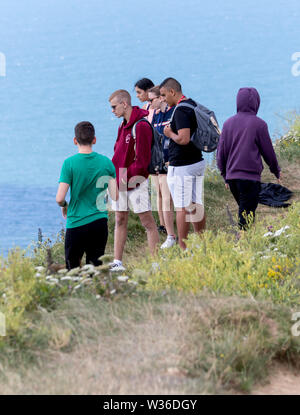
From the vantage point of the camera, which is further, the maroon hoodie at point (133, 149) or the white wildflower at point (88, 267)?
the maroon hoodie at point (133, 149)

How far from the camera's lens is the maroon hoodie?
6.72 m

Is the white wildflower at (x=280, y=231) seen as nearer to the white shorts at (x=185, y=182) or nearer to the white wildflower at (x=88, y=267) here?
the white shorts at (x=185, y=182)

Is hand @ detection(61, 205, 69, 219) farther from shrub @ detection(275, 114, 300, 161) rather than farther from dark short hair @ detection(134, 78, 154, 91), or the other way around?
shrub @ detection(275, 114, 300, 161)

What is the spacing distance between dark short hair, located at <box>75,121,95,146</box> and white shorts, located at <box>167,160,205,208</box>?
152cm

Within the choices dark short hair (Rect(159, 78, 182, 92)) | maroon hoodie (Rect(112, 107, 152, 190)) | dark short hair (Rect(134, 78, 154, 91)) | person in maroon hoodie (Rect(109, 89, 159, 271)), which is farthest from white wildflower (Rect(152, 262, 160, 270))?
dark short hair (Rect(134, 78, 154, 91))

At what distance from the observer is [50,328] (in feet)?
14.8

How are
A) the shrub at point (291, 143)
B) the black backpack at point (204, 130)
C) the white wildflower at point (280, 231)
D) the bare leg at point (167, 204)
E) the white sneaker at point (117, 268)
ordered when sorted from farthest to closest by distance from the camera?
the shrub at point (291, 143), the bare leg at point (167, 204), the black backpack at point (204, 130), the white wildflower at point (280, 231), the white sneaker at point (117, 268)

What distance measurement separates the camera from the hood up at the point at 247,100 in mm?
6879

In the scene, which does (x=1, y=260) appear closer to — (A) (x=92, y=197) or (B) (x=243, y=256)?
(A) (x=92, y=197)

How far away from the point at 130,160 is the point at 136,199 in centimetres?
43

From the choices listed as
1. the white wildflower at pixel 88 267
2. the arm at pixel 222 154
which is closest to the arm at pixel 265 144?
the arm at pixel 222 154

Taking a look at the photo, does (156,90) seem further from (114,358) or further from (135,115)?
(114,358)

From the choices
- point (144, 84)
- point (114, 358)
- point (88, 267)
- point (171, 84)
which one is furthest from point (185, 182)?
point (114, 358)
